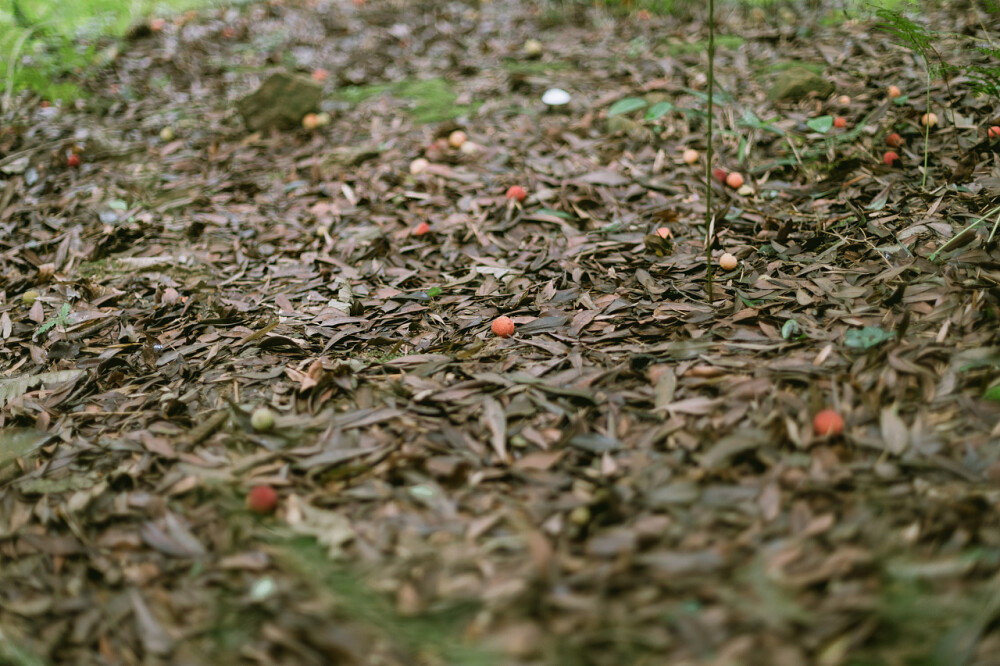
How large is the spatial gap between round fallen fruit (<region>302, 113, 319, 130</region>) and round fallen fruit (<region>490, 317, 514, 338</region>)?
2.64 meters

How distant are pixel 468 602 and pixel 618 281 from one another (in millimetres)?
1597

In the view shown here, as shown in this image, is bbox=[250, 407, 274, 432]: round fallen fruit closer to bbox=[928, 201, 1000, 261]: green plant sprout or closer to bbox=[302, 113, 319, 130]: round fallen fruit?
bbox=[928, 201, 1000, 261]: green plant sprout

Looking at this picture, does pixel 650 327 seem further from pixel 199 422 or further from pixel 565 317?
pixel 199 422

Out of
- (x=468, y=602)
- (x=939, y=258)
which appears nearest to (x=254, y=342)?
(x=468, y=602)

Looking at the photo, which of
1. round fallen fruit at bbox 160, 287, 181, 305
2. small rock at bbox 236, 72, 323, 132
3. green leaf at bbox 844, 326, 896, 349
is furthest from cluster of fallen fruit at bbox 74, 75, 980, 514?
round fallen fruit at bbox 160, 287, 181, 305

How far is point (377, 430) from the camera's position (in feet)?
6.54

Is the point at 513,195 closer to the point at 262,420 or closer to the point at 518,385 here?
the point at 518,385

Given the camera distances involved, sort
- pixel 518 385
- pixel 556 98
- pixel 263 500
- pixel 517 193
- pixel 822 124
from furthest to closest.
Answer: pixel 556 98 < pixel 517 193 < pixel 822 124 < pixel 518 385 < pixel 263 500

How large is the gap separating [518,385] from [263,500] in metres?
0.89

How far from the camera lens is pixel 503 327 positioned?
7.91 ft

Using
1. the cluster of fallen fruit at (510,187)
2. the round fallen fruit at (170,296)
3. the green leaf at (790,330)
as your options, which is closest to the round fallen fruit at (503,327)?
the cluster of fallen fruit at (510,187)

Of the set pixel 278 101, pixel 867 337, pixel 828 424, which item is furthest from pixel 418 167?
pixel 828 424

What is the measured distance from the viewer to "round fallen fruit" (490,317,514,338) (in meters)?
2.41

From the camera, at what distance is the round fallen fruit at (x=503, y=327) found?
2410 mm
